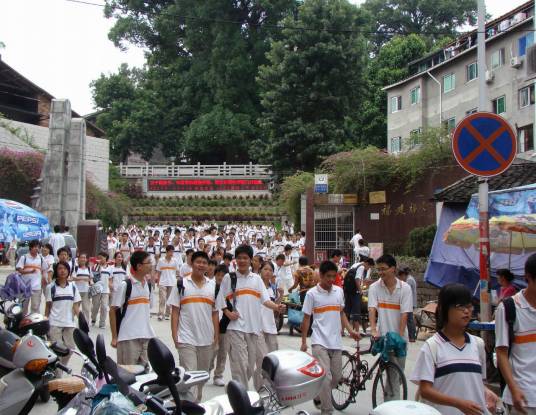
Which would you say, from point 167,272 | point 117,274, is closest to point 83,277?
point 117,274

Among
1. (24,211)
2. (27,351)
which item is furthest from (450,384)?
(24,211)

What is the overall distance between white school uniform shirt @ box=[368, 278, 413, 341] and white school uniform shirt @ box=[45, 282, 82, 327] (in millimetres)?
4162

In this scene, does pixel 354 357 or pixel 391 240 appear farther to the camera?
pixel 391 240

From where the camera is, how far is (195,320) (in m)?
7.52

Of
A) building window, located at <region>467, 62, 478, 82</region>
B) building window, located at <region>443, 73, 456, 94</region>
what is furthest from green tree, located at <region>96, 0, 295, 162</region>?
building window, located at <region>467, 62, 478, 82</region>

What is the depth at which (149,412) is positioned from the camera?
12.7 feet

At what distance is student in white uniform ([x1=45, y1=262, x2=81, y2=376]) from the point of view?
30.7ft

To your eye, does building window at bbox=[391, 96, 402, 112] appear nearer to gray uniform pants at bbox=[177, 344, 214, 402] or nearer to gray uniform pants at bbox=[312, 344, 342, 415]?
gray uniform pants at bbox=[312, 344, 342, 415]

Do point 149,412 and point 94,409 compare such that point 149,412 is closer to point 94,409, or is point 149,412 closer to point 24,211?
point 94,409

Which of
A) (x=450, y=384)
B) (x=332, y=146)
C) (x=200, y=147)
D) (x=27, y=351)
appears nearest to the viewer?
(x=450, y=384)

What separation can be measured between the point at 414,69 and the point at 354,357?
125ft

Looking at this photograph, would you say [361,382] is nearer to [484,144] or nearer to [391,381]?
[391,381]

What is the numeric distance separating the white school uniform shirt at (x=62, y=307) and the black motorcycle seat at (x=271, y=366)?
609 centimetres

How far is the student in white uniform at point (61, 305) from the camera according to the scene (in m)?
9.36
